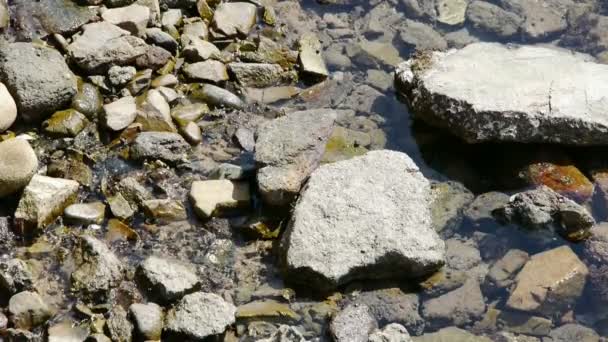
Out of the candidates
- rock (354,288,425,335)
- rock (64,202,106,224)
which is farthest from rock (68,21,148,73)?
rock (354,288,425,335)

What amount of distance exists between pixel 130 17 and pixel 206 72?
830mm

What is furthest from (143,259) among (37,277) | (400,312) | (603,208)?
(603,208)

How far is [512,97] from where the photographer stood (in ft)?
20.8

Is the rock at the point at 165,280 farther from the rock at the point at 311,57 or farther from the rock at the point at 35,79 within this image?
the rock at the point at 311,57

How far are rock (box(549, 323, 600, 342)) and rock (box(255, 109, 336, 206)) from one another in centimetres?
207

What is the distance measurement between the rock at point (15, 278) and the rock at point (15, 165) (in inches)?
22.8

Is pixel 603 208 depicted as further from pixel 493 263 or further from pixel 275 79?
pixel 275 79

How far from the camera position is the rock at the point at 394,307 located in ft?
17.5

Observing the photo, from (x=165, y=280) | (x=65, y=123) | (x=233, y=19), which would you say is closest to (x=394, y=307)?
(x=165, y=280)

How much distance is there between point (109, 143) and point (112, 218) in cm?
79

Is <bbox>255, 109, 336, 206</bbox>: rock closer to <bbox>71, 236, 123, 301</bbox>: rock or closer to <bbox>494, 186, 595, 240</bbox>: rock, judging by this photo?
<bbox>71, 236, 123, 301</bbox>: rock

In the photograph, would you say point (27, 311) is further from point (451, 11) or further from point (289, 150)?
point (451, 11)

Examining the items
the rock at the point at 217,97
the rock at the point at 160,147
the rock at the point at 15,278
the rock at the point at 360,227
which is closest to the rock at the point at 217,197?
the rock at the point at 160,147

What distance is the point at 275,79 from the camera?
23.4ft
